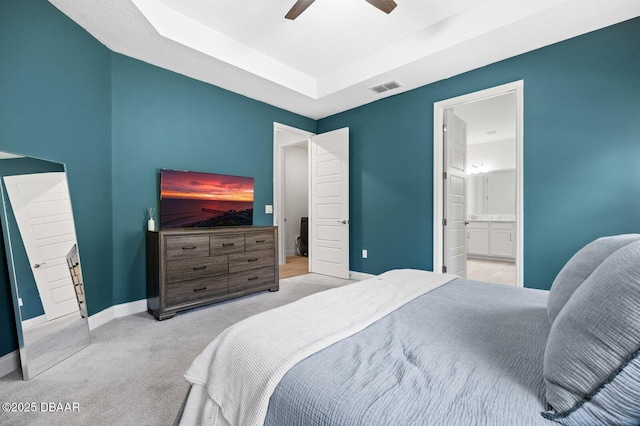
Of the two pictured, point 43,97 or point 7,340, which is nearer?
point 7,340

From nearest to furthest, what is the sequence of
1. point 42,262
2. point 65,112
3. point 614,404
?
point 614,404 → point 42,262 → point 65,112

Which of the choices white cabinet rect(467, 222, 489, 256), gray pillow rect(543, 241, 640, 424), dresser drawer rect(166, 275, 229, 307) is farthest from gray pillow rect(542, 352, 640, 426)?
white cabinet rect(467, 222, 489, 256)

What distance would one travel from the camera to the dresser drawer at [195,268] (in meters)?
2.93

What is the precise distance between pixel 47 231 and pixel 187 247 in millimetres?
1095

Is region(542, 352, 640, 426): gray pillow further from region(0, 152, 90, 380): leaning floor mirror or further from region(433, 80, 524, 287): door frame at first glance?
region(433, 80, 524, 287): door frame

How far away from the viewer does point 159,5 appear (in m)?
2.67

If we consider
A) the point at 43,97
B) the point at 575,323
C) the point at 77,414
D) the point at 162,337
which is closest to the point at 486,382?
the point at 575,323

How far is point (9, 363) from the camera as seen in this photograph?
1.95 metres

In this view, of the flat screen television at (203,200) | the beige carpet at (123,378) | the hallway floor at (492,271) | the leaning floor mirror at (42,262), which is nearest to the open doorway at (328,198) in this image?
the flat screen television at (203,200)

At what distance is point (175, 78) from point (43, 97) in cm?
144

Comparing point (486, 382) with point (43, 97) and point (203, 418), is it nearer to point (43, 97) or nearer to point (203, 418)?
point (203, 418)

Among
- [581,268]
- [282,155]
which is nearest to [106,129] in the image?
[581,268]

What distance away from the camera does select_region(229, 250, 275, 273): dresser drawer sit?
342 cm

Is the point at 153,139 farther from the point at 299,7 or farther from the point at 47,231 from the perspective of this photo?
the point at 299,7
